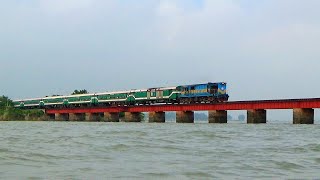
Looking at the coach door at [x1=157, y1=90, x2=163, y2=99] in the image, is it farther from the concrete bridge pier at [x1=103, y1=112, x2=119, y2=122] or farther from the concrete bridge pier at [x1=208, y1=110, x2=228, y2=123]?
the concrete bridge pier at [x1=103, y1=112, x2=119, y2=122]

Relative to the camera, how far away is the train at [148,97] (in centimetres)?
6900

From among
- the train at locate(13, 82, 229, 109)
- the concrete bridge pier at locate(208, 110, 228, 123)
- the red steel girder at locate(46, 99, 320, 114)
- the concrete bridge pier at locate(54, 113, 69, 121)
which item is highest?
the train at locate(13, 82, 229, 109)

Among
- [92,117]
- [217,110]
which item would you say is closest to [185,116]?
[217,110]

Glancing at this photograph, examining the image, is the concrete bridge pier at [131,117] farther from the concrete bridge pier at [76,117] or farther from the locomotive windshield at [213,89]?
the locomotive windshield at [213,89]

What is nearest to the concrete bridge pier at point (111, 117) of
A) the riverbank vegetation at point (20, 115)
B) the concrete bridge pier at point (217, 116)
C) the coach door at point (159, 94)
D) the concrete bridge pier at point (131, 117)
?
the concrete bridge pier at point (131, 117)

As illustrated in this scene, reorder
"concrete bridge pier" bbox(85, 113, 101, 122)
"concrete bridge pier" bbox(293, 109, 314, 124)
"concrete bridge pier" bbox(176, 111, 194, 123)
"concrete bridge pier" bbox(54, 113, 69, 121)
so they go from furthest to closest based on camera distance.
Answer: "concrete bridge pier" bbox(54, 113, 69, 121)
"concrete bridge pier" bbox(85, 113, 101, 122)
"concrete bridge pier" bbox(176, 111, 194, 123)
"concrete bridge pier" bbox(293, 109, 314, 124)

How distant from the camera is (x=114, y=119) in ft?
293

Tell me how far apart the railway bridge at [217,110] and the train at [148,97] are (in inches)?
61.1

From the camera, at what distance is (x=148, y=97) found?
80000 millimetres

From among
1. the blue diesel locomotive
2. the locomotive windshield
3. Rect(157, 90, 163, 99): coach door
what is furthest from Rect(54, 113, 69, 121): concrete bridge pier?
the locomotive windshield

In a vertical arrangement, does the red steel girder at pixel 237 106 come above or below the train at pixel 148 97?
below

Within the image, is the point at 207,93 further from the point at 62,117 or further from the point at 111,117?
the point at 62,117

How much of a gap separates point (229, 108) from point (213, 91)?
12.9ft

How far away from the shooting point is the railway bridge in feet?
192
